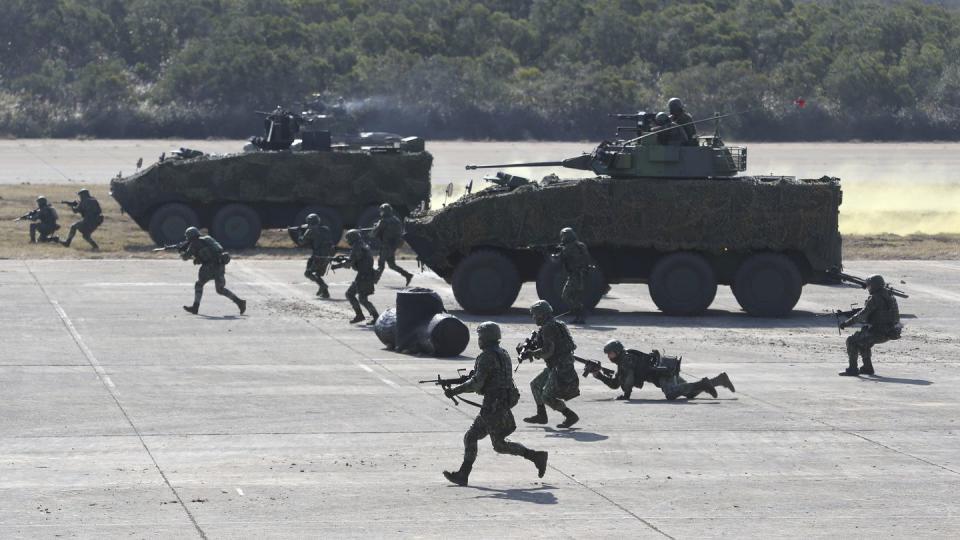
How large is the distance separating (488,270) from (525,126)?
164 feet

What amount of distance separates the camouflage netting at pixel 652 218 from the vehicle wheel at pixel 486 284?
0.93ft

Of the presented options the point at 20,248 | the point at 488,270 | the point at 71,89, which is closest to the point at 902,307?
the point at 488,270

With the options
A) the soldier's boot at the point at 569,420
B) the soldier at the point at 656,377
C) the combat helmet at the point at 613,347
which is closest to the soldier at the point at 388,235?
the soldier at the point at 656,377

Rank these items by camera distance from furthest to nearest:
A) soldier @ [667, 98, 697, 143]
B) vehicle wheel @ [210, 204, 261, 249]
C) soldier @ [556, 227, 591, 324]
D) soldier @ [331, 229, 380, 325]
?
vehicle wheel @ [210, 204, 261, 249]
soldier @ [667, 98, 697, 143]
soldier @ [556, 227, 591, 324]
soldier @ [331, 229, 380, 325]

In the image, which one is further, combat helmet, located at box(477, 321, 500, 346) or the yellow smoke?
the yellow smoke

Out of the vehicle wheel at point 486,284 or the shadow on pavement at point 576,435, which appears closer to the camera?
the shadow on pavement at point 576,435

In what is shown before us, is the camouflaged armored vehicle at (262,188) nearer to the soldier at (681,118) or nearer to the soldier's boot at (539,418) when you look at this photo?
the soldier at (681,118)

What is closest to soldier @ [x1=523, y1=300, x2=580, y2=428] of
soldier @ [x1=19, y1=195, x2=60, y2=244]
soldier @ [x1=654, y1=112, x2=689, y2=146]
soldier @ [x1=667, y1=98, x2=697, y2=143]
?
soldier @ [x1=654, y1=112, x2=689, y2=146]

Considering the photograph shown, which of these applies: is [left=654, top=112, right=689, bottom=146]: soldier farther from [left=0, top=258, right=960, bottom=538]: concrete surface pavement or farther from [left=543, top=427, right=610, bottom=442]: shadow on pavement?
[left=543, top=427, right=610, bottom=442]: shadow on pavement

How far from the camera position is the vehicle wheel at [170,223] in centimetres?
3322

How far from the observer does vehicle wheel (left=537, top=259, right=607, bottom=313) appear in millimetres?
24484

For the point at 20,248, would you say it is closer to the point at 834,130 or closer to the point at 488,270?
the point at 488,270

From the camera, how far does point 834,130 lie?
76.9 m

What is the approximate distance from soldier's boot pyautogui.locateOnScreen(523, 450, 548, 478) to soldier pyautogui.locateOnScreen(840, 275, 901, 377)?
7.10 m
